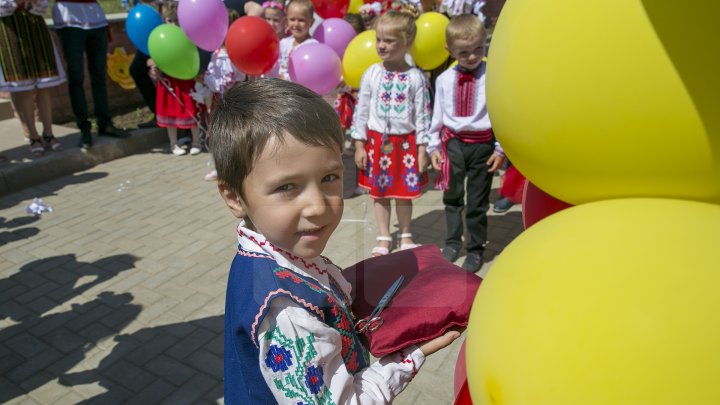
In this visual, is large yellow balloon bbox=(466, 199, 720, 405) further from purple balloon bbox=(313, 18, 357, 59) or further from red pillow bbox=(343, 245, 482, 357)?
purple balloon bbox=(313, 18, 357, 59)

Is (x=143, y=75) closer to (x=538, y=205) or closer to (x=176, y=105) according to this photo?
(x=176, y=105)

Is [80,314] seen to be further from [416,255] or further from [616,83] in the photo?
[616,83]

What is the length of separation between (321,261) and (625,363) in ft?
2.60

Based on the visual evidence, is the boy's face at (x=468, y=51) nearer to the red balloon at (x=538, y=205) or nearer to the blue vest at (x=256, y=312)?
the red balloon at (x=538, y=205)

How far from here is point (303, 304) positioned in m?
1.12

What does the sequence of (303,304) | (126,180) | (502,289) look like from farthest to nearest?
(126,180) < (303,304) < (502,289)

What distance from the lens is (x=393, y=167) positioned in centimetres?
388

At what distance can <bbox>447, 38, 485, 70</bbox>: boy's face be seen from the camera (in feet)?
11.0

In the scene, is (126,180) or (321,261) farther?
(126,180)

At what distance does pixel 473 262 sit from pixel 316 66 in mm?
2189

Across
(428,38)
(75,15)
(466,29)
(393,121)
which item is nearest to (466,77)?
(466,29)

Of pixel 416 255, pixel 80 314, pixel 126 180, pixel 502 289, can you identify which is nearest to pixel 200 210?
pixel 126 180

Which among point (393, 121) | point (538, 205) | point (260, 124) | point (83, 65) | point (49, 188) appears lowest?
point (49, 188)

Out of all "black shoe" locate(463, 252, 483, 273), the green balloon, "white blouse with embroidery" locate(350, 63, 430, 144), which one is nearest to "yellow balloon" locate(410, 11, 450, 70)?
"white blouse with embroidery" locate(350, 63, 430, 144)
